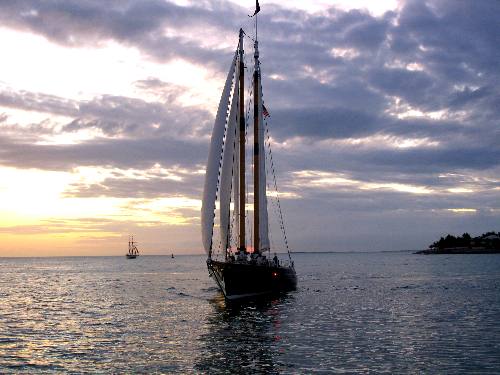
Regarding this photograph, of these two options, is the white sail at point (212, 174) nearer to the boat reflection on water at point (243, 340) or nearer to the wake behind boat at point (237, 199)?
the wake behind boat at point (237, 199)

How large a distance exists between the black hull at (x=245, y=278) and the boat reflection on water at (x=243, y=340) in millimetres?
1421

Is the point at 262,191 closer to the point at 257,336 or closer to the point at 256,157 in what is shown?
the point at 256,157

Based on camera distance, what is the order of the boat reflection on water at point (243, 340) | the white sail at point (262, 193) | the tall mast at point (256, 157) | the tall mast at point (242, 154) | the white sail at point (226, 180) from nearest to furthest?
the boat reflection on water at point (243, 340), the white sail at point (226, 180), the tall mast at point (242, 154), the tall mast at point (256, 157), the white sail at point (262, 193)

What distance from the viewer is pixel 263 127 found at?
58781 millimetres

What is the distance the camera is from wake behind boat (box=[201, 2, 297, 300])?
45.8 m

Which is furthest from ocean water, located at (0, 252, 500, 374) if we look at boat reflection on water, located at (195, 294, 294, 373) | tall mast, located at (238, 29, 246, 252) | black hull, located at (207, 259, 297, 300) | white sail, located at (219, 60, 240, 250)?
white sail, located at (219, 60, 240, 250)

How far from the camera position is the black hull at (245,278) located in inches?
1832

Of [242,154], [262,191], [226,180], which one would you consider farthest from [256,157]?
[226,180]

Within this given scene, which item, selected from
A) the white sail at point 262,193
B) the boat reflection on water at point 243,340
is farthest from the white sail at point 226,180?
the white sail at point 262,193

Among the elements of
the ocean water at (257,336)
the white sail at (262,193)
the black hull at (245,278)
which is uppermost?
the white sail at (262,193)

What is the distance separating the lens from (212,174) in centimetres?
4553

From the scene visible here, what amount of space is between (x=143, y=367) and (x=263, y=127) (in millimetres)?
37143

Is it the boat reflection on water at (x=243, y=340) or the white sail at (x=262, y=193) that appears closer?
the boat reflection on water at (x=243, y=340)

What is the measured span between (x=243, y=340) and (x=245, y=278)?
53.1 ft
